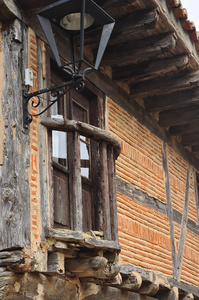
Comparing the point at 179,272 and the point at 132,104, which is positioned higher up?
the point at 132,104

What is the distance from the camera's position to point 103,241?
5824 millimetres

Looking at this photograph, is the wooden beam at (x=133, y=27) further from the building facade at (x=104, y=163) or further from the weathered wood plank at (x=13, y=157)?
the weathered wood plank at (x=13, y=157)

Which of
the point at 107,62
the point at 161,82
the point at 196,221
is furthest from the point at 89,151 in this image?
the point at 196,221

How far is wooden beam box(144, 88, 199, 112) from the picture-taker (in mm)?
8414

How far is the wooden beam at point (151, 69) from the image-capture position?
7489 mm

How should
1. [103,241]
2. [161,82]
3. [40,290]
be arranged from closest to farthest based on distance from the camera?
[40,290] < [103,241] < [161,82]

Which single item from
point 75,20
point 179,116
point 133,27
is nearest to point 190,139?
point 179,116

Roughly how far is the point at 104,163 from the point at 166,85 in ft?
7.15

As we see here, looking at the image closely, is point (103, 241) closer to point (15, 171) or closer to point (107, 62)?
point (15, 171)

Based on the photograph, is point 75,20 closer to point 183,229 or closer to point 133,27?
point 133,27

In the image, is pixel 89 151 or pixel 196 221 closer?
pixel 89 151

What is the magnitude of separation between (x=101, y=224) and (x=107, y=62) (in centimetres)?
218

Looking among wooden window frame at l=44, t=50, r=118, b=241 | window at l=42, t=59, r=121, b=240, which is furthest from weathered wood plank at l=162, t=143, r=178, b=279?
wooden window frame at l=44, t=50, r=118, b=241

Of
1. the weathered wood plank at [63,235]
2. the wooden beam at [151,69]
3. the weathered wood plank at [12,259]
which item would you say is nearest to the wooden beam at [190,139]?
the wooden beam at [151,69]
